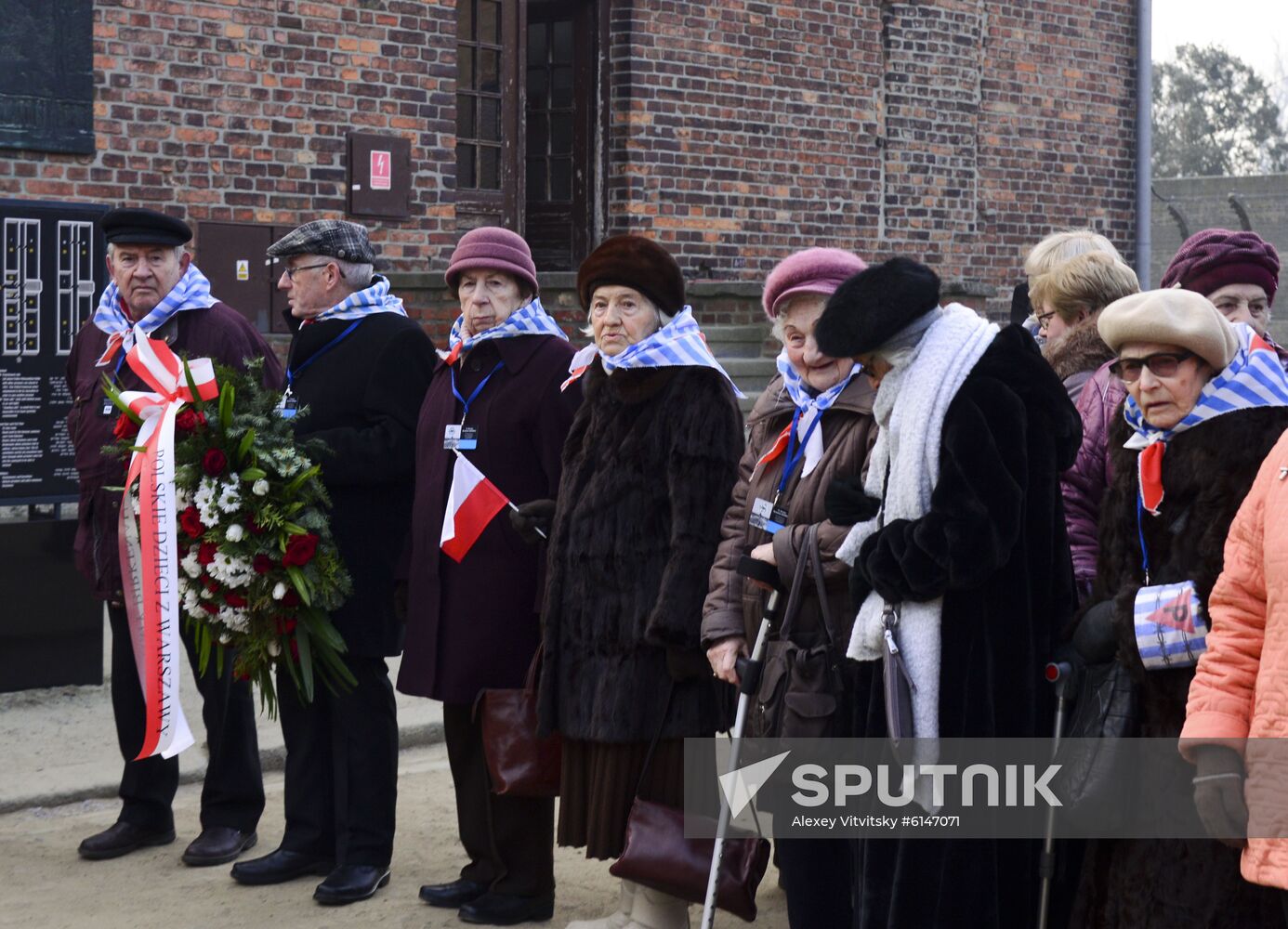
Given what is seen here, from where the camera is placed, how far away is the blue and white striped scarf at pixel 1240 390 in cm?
349

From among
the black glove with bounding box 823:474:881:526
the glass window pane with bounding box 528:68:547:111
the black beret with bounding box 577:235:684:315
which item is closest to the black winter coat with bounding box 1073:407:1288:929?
the black glove with bounding box 823:474:881:526

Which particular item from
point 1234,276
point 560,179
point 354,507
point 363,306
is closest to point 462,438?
point 354,507

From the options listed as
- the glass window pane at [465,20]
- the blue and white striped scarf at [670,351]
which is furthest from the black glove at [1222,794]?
the glass window pane at [465,20]

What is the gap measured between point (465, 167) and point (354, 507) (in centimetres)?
610

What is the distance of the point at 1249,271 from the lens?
15.9ft

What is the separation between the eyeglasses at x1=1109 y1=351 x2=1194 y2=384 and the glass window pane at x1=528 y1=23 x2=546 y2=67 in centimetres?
871

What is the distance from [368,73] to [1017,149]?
5.87 metres

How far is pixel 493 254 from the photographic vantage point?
5141 mm

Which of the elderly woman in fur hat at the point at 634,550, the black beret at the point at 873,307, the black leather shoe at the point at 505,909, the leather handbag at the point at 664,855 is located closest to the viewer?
the black beret at the point at 873,307

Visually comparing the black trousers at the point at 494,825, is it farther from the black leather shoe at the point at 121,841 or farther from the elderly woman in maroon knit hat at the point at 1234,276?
the elderly woman in maroon knit hat at the point at 1234,276

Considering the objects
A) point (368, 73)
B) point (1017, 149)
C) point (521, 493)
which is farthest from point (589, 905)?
point (1017, 149)

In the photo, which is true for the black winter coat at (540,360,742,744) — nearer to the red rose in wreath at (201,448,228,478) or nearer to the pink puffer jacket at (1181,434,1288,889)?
the red rose in wreath at (201,448,228,478)

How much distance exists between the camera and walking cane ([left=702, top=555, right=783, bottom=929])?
413cm

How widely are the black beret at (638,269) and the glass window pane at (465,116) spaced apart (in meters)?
6.56
